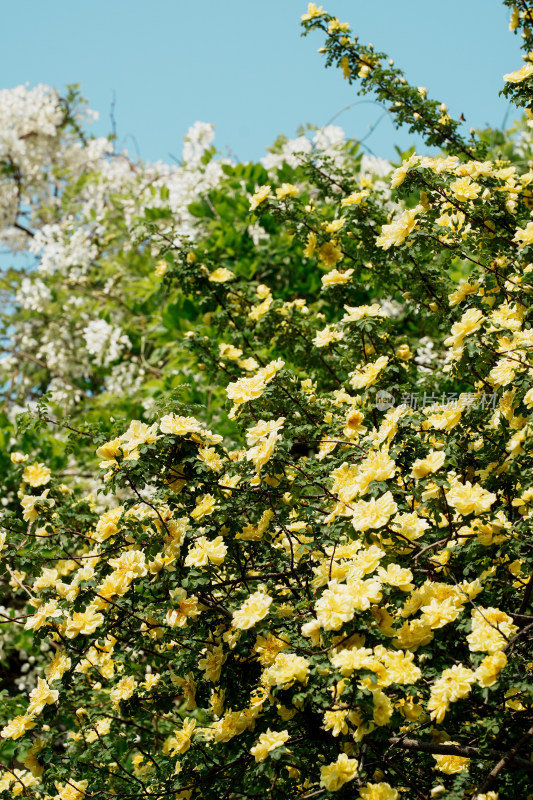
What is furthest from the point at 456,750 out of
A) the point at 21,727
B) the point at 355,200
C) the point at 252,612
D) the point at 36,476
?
the point at 355,200

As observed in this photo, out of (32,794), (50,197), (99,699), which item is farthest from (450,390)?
(50,197)

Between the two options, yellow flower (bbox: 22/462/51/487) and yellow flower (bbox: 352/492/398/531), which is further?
yellow flower (bbox: 22/462/51/487)

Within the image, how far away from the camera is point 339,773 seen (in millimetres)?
1439

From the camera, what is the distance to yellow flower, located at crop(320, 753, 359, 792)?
1.43 metres

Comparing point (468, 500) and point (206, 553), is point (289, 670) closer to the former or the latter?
point (206, 553)

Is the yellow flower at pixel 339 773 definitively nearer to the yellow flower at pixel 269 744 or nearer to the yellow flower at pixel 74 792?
the yellow flower at pixel 269 744

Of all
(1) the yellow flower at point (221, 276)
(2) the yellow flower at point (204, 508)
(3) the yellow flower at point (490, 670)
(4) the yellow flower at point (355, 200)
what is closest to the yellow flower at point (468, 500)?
(3) the yellow flower at point (490, 670)

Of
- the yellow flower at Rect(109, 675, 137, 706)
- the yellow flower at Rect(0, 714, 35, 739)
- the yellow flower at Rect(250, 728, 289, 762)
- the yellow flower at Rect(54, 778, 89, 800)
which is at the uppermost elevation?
the yellow flower at Rect(109, 675, 137, 706)

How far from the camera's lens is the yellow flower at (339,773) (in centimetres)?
143

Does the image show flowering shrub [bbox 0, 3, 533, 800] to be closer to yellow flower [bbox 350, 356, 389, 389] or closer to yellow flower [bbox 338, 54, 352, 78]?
yellow flower [bbox 350, 356, 389, 389]

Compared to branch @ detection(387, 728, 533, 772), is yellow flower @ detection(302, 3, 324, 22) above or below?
above

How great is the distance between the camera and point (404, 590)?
4.95 feet

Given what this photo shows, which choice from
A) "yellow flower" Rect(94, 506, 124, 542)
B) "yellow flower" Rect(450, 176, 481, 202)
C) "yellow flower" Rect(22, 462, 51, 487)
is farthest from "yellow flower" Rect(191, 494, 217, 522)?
"yellow flower" Rect(450, 176, 481, 202)

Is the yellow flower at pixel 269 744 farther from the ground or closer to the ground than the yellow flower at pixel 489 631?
closer to the ground
